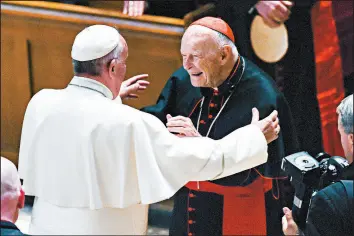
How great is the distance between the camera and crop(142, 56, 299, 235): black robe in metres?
4.51

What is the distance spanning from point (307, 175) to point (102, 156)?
892 millimetres

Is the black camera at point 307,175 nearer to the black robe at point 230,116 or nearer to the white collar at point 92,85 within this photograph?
the black robe at point 230,116

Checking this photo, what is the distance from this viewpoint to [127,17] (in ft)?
20.4

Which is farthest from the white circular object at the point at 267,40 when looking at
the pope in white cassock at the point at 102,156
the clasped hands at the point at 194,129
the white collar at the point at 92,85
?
the white collar at the point at 92,85

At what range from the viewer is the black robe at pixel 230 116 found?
4.51 meters

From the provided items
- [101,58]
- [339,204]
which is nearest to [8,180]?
[101,58]

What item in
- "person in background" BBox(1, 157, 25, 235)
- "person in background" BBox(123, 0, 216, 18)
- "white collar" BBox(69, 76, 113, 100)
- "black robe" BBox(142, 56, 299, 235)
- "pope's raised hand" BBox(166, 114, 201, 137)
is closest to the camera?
"person in background" BBox(1, 157, 25, 235)

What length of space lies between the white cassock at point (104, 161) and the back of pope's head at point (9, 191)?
0.30m

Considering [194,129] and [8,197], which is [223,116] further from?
[8,197]

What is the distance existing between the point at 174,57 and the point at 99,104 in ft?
8.57

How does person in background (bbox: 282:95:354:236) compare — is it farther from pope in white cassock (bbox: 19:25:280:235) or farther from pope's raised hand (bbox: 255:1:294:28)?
pope's raised hand (bbox: 255:1:294:28)

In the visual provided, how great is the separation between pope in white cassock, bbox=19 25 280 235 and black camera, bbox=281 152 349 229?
187 millimetres

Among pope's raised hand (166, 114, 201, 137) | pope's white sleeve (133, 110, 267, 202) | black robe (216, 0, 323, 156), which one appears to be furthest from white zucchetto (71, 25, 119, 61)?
black robe (216, 0, 323, 156)

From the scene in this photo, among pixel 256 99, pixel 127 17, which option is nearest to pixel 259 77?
pixel 256 99
